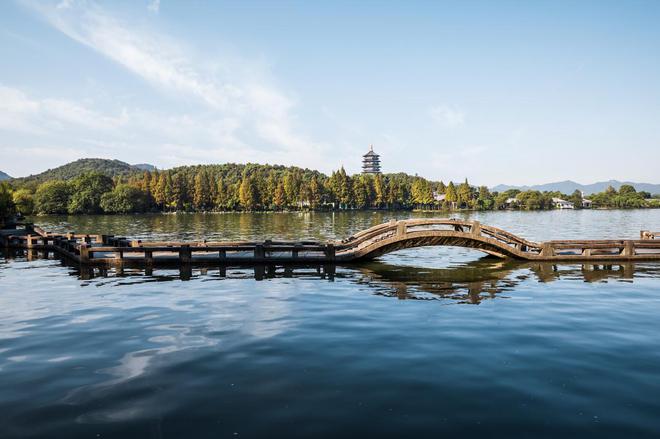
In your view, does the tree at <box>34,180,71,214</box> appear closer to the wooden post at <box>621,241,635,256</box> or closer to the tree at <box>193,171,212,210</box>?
the tree at <box>193,171,212,210</box>

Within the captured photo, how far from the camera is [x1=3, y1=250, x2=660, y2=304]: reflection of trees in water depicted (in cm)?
1775

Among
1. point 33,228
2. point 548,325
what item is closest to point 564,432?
point 548,325

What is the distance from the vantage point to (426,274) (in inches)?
865

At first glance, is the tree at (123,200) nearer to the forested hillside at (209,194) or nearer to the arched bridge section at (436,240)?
the forested hillside at (209,194)

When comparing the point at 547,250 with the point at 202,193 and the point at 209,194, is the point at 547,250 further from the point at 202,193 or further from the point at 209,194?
the point at 209,194

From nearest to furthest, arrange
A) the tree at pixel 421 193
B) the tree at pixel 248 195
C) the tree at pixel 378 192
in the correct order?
the tree at pixel 248 195
the tree at pixel 378 192
the tree at pixel 421 193

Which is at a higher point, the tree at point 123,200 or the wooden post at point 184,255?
the tree at point 123,200

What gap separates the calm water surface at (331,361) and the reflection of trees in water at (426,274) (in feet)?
1.40

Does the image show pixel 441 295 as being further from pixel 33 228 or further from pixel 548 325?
pixel 33 228

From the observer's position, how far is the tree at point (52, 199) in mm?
133325

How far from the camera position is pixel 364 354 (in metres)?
9.84

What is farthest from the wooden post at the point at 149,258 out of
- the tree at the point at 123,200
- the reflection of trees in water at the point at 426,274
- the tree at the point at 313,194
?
the tree at the point at 313,194

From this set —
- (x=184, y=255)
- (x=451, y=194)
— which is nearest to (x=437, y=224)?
(x=184, y=255)

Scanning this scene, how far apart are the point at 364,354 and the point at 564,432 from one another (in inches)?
173
